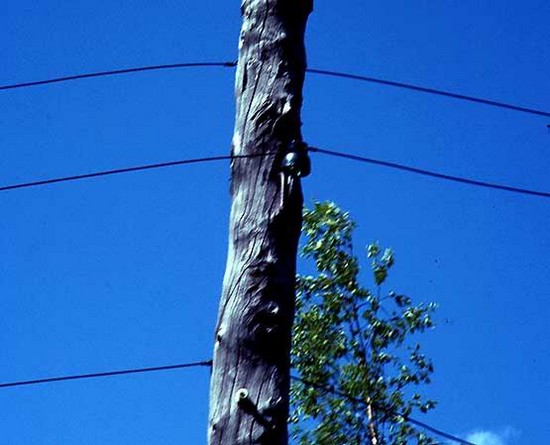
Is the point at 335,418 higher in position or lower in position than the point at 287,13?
higher

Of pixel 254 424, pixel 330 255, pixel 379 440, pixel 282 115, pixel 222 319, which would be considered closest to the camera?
pixel 254 424

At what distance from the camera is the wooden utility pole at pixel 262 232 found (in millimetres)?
4223

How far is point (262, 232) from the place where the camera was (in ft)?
15.1

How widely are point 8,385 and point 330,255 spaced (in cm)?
933

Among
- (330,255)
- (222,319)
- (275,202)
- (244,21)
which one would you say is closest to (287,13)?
(244,21)

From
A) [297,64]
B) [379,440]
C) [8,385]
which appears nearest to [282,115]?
[297,64]

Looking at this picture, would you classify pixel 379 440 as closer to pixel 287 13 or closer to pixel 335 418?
pixel 335 418

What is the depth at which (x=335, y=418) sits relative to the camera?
41.7 ft

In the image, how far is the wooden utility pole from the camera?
4.22 m

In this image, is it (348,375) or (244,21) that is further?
(348,375)

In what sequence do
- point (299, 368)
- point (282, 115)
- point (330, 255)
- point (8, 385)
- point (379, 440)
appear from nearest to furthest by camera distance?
point (282, 115) < point (8, 385) < point (379, 440) < point (299, 368) < point (330, 255)

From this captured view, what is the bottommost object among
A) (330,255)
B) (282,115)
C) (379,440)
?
(282,115)

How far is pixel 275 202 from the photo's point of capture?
15.4 ft

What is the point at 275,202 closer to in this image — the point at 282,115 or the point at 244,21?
the point at 282,115
